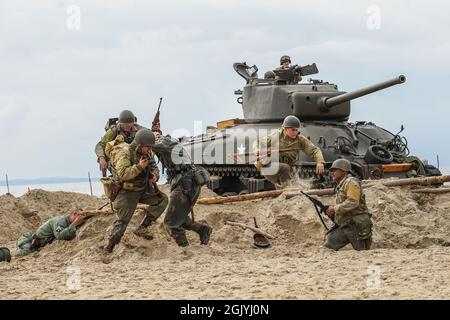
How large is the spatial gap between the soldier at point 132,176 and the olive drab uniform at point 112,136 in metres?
0.34

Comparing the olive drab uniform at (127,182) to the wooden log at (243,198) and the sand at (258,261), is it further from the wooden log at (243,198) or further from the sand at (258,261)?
the wooden log at (243,198)

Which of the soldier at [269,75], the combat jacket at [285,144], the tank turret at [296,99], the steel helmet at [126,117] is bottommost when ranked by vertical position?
the combat jacket at [285,144]

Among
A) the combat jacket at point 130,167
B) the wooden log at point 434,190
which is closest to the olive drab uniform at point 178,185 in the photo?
the combat jacket at point 130,167

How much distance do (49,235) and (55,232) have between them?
5.1 inches

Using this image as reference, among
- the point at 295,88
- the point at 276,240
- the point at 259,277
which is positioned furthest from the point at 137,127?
the point at 295,88

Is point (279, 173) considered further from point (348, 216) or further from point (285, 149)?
point (348, 216)

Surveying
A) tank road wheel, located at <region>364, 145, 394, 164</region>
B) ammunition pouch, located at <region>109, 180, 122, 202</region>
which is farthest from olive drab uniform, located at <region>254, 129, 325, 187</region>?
ammunition pouch, located at <region>109, 180, 122, 202</region>

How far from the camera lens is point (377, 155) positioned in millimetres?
17594

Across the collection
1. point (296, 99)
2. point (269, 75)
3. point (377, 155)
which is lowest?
point (377, 155)

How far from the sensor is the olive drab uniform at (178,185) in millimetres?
12219

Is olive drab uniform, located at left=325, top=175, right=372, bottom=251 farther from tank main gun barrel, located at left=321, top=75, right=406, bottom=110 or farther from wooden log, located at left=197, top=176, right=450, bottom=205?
tank main gun barrel, located at left=321, top=75, right=406, bottom=110

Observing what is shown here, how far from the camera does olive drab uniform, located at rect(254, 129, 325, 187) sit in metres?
15.2

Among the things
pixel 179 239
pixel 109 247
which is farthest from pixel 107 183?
pixel 179 239

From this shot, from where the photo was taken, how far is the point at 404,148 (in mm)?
18875
